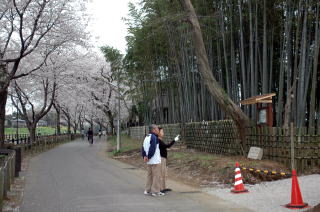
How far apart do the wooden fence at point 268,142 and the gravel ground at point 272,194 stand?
2.16ft

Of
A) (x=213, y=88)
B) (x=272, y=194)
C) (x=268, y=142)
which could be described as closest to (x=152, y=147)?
(x=272, y=194)

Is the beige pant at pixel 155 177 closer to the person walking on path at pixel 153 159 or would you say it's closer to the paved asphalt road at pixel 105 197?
the person walking on path at pixel 153 159

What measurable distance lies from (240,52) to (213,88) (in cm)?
269

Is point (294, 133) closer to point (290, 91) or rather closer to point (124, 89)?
point (290, 91)

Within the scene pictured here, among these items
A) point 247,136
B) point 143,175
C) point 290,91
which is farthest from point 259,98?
point 143,175

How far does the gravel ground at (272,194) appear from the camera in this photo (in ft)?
23.8

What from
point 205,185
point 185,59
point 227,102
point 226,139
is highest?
point 185,59

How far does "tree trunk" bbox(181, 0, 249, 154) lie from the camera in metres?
12.5

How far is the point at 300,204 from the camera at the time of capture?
22.4 ft

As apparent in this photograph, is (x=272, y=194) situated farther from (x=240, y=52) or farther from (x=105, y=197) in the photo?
(x=240, y=52)

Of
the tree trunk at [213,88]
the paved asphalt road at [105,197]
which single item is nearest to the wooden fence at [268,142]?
the tree trunk at [213,88]

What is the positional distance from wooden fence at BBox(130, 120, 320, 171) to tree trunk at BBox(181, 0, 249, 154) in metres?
0.31

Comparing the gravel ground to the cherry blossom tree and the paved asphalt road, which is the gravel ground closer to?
the paved asphalt road

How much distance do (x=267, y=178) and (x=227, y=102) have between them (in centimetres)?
314
